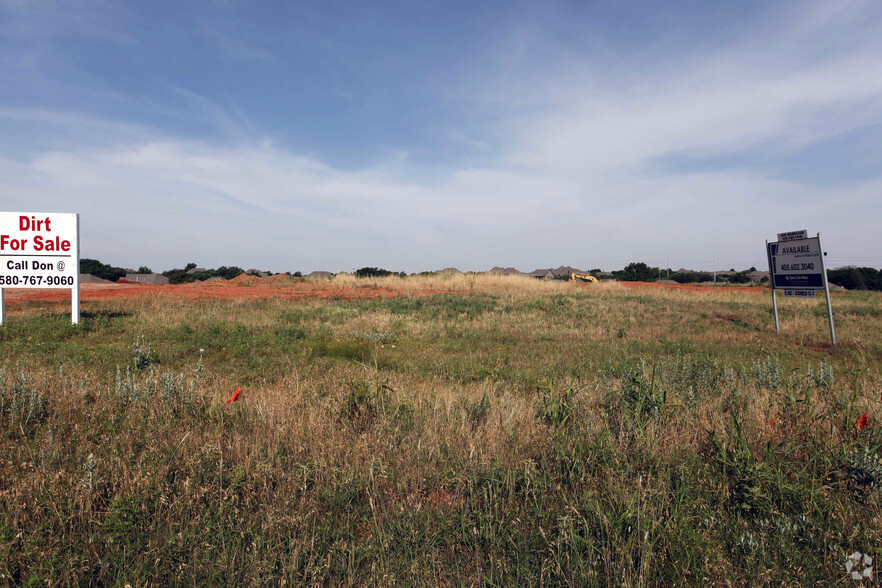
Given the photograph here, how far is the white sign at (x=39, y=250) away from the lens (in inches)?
504

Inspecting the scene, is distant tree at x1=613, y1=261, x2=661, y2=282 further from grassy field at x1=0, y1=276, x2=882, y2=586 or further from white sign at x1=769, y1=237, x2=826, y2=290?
grassy field at x1=0, y1=276, x2=882, y2=586

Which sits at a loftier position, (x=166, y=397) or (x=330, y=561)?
(x=166, y=397)

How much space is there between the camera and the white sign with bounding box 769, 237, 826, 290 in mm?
12703

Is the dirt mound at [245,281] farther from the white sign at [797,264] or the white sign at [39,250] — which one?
the white sign at [797,264]

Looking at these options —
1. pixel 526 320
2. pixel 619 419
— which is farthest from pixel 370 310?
pixel 619 419

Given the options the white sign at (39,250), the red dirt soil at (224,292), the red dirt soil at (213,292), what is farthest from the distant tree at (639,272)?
the white sign at (39,250)

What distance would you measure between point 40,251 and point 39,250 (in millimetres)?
35

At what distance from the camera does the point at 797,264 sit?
13359mm

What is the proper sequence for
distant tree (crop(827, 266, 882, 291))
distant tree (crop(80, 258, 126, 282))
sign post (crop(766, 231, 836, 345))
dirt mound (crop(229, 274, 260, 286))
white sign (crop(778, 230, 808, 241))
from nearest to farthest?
1. sign post (crop(766, 231, 836, 345))
2. white sign (crop(778, 230, 808, 241))
3. dirt mound (crop(229, 274, 260, 286))
4. distant tree (crop(80, 258, 126, 282))
5. distant tree (crop(827, 266, 882, 291))

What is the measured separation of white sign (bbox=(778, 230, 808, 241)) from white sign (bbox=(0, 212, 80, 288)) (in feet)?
68.1

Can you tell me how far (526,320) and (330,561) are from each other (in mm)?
13583

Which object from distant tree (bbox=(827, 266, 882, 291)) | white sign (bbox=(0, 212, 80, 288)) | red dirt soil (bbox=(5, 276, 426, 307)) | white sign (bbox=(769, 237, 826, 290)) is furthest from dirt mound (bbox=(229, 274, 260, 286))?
distant tree (bbox=(827, 266, 882, 291))

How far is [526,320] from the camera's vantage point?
50.8ft

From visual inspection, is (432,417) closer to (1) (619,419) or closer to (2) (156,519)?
(1) (619,419)
